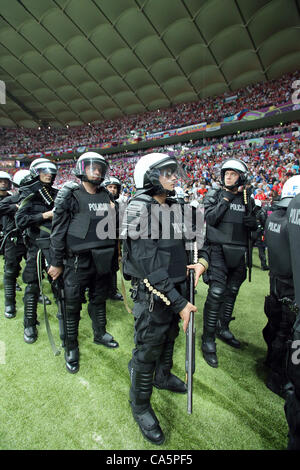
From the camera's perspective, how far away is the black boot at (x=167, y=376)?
2.26 meters

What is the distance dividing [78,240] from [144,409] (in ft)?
5.45

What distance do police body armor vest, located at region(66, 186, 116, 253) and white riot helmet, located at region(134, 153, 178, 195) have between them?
816 millimetres

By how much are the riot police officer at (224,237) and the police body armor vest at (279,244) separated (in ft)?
2.19

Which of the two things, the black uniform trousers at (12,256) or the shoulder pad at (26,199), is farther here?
the black uniform trousers at (12,256)

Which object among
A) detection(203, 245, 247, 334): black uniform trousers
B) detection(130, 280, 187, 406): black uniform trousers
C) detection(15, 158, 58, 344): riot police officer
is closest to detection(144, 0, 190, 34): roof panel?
detection(15, 158, 58, 344): riot police officer

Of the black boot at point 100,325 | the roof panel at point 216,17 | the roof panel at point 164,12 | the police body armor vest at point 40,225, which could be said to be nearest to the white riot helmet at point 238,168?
the black boot at point 100,325

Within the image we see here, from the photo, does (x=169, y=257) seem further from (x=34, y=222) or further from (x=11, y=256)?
(x=11, y=256)

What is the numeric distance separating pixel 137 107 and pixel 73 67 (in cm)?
816

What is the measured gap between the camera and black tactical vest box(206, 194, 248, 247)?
2846 mm

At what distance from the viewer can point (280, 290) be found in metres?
2.18

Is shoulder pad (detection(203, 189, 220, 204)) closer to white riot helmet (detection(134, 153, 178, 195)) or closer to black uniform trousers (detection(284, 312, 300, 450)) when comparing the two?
white riot helmet (detection(134, 153, 178, 195))

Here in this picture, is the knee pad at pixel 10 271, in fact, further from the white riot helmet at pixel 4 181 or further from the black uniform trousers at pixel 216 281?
the black uniform trousers at pixel 216 281

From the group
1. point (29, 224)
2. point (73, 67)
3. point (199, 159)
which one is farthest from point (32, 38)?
point (29, 224)

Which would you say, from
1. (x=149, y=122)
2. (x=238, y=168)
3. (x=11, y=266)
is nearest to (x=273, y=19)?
(x=149, y=122)
